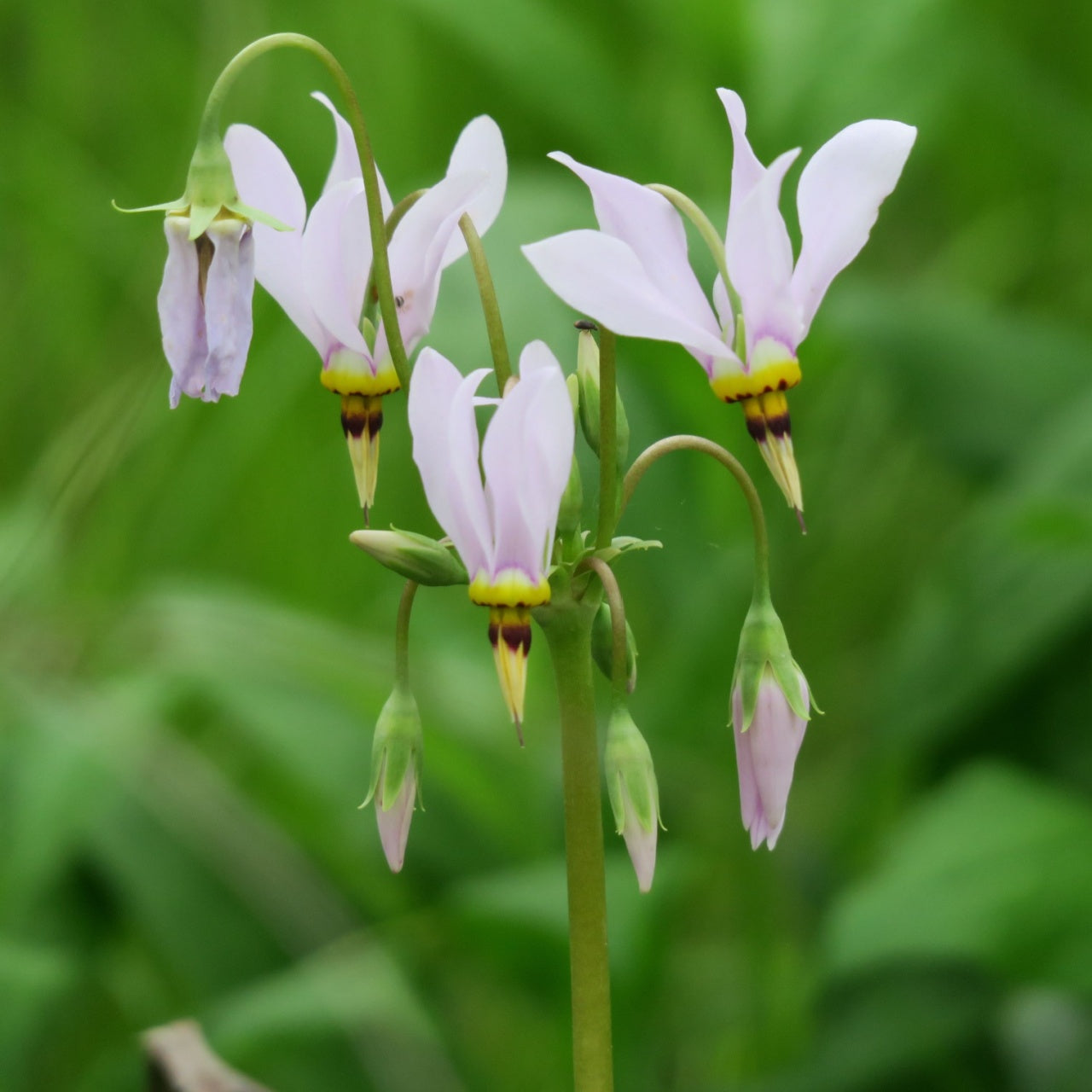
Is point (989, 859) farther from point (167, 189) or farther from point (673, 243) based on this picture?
point (167, 189)

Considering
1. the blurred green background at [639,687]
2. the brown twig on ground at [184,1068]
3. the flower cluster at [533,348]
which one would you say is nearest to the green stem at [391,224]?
the flower cluster at [533,348]

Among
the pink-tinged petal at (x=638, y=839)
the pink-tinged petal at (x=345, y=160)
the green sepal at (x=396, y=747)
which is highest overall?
the pink-tinged petal at (x=345, y=160)

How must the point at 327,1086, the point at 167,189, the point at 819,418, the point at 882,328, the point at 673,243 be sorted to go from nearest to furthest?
the point at 673,243 → the point at 327,1086 → the point at 882,328 → the point at 819,418 → the point at 167,189

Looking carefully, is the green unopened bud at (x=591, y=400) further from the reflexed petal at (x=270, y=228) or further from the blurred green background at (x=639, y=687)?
the blurred green background at (x=639, y=687)

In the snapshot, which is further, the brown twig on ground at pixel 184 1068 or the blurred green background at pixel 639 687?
the blurred green background at pixel 639 687

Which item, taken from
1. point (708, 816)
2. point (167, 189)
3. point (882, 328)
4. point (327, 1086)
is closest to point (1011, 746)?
point (708, 816)

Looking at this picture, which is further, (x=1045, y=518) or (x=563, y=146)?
(x=563, y=146)

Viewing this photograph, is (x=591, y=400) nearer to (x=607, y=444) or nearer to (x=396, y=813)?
(x=607, y=444)
